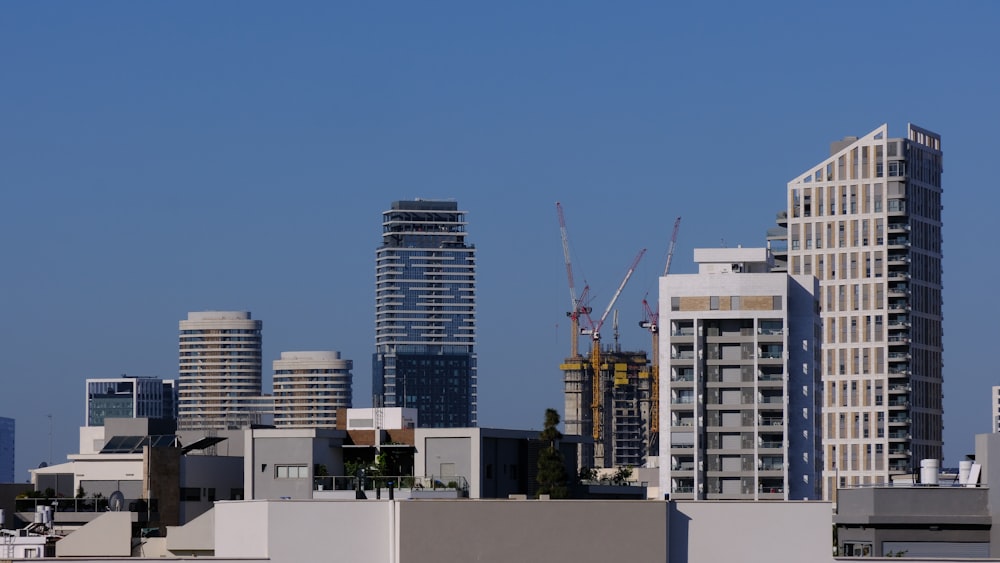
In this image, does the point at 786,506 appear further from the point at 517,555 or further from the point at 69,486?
the point at 69,486

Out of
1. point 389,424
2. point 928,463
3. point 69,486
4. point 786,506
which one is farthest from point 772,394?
point 786,506

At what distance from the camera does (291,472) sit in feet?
436

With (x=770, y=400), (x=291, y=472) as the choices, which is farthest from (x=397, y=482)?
(x=770, y=400)

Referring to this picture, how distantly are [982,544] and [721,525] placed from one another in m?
18.9

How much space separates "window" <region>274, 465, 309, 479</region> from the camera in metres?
132

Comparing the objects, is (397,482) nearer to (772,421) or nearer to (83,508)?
(83,508)

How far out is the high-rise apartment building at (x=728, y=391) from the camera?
19175 centimetres

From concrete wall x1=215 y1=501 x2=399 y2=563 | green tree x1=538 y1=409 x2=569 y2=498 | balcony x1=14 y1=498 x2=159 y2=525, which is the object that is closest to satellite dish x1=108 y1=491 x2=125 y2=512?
balcony x1=14 y1=498 x2=159 y2=525

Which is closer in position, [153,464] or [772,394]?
[153,464]

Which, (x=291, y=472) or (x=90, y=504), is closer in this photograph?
(x=291, y=472)

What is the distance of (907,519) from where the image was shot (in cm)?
7881

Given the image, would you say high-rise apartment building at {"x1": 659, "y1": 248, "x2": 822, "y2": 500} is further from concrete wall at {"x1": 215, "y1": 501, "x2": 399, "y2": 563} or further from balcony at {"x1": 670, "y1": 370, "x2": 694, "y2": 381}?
concrete wall at {"x1": 215, "y1": 501, "x2": 399, "y2": 563}

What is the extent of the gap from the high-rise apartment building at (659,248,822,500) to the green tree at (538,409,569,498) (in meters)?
62.1

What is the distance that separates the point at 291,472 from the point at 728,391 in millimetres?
71751
